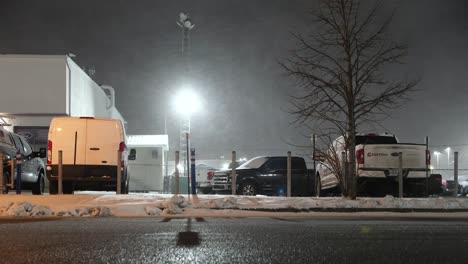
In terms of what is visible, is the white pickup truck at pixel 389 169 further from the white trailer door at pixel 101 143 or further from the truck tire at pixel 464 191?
the truck tire at pixel 464 191

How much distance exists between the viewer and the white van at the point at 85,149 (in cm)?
1552

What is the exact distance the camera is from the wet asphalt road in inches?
225

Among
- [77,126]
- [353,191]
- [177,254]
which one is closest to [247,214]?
[353,191]

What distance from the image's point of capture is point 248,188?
19375 mm

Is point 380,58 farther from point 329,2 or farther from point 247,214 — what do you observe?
point 247,214

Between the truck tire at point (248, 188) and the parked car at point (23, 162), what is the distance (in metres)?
6.74

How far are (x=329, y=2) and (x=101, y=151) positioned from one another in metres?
7.67

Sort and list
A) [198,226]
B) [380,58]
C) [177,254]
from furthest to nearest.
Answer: [380,58]
[198,226]
[177,254]

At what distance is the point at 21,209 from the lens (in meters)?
10.6

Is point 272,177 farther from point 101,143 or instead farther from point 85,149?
point 85,149

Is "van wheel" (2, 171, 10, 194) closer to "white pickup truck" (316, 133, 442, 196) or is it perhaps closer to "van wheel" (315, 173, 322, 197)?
"white pickup truck" (316, 133, 442, 196)

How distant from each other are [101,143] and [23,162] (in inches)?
128

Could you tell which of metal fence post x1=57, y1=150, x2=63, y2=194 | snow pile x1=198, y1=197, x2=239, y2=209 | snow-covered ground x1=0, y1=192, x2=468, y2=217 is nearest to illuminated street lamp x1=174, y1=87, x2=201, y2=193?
metal fence post x1=57, y1=150, x2=63, y2=194

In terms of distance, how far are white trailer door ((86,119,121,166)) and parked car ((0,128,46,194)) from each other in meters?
2.42
